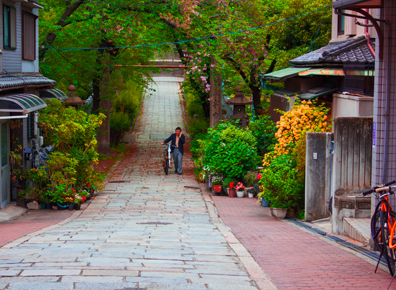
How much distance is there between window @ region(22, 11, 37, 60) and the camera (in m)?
15.3

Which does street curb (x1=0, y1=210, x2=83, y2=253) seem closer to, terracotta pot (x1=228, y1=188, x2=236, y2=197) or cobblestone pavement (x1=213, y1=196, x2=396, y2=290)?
cobblestone pavement (x1=213, y1=196, x2=396, y2=290)

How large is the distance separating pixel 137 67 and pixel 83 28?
5795 millimetres

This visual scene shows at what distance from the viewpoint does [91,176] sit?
1430 cm

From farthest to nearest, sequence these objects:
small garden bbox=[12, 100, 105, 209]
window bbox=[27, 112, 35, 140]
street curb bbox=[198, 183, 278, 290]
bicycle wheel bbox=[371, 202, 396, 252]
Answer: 1. window bbox=[27, 112, 35, 140]
2. small garden bbox=[12, 100, 105, 209]
3. bicycle wheel bbox=[371, 202, 396, 252]
4. street curb bbox=[198, 183, 278, 290]

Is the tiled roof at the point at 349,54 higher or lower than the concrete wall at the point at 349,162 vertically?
higher

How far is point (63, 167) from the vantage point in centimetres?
1322

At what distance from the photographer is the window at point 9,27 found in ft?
44.6

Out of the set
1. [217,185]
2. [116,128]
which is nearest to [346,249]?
[217,185]

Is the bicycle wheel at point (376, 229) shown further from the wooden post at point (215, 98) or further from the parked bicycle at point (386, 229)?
the wooden post at point (215, 98)

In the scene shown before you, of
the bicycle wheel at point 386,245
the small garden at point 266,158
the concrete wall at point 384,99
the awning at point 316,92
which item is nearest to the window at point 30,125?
the small garden at point 266,158

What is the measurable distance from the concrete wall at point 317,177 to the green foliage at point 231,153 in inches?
183

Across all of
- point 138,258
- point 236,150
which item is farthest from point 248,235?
point 236,150

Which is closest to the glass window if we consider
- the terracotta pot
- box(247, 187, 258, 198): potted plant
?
box(247, 187, 258, 198): potted plant

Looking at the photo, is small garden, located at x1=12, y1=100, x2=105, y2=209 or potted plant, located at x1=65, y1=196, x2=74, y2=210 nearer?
potted plant, located at x1=65, y1=196, x2=74, y2=210
